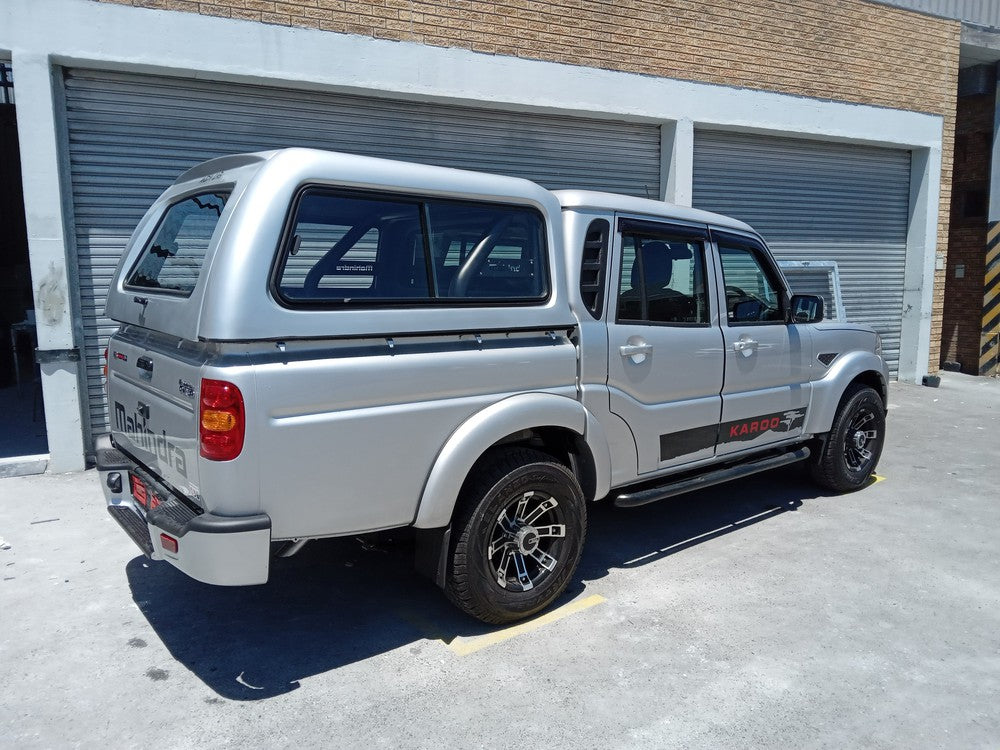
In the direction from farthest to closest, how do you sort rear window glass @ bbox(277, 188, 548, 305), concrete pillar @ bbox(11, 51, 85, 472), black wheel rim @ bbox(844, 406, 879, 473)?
concrete pillar @ bbox(11, 51, 85, 472) → black wheel rim @ bbox(844, 406, 879, 473) → rear window glass @ bbox(277, 188, 548, 305)

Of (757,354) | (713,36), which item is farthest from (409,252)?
(713,36)

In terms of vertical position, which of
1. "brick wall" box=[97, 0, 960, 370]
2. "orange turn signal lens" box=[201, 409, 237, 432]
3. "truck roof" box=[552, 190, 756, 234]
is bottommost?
"orange turn signal lens" box=[201, 409, 237, 432]

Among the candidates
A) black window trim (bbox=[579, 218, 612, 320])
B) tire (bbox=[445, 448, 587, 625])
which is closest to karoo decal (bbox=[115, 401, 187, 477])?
tire (bbox=[445, 448, 587, 625])

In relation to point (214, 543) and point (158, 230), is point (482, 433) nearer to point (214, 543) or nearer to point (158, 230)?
point (214, 543)

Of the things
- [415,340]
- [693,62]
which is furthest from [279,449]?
[693,62]

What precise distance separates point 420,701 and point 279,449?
48.8 inches

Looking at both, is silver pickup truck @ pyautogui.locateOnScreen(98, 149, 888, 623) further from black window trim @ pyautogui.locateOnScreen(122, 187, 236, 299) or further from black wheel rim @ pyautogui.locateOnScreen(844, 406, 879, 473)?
black wheel rim @ pyautogui.locateOnScreen(844, 406, 879, 473)

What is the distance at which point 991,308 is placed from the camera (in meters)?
12.6

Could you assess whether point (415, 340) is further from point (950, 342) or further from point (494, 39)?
point (950, 342)

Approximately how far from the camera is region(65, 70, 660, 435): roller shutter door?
6605 mm

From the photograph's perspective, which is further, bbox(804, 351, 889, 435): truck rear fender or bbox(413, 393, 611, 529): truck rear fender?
bbox(804, 351, 889, 435): truck rear fender

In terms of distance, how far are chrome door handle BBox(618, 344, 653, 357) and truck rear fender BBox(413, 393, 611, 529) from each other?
Answer: 453 mm

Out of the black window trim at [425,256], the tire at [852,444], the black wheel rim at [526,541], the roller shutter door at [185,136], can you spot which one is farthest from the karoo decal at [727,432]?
the roller shutter door at [185,136]

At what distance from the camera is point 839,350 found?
5.75m
